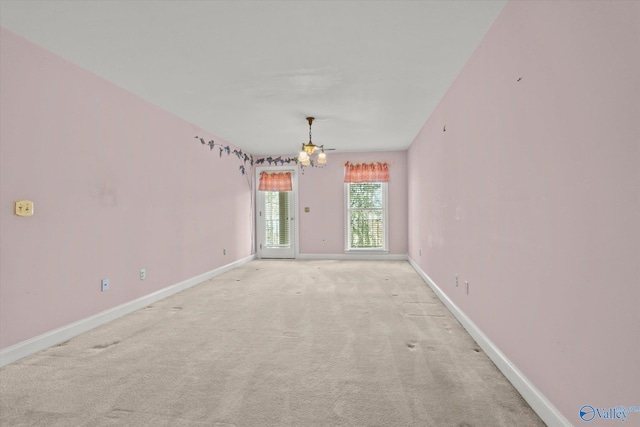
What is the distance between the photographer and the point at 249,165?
707 centimetres

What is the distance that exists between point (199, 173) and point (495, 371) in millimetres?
4506

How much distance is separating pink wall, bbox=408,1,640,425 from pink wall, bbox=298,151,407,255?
14.0ft

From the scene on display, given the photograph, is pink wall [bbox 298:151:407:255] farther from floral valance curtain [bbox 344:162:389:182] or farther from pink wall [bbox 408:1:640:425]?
pink wall [bbox 408:1:640:425]

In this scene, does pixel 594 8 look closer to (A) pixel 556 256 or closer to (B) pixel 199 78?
(A) pixel 556 256

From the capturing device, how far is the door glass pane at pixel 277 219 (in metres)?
7.33

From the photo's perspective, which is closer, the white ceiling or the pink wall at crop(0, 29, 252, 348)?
the white ceiling

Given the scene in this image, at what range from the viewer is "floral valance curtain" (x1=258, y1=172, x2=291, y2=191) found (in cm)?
718

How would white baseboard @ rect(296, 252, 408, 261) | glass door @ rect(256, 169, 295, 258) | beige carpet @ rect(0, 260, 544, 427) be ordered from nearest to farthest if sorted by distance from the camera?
beige carpet @ rect(0, 260, 544, 427), white baseboard @ rect(296, 252, 408, 261), glass door @ rect(256, 169, 295, 258)

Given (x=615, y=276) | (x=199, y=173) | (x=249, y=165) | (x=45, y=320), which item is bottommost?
(x=45, y=320)

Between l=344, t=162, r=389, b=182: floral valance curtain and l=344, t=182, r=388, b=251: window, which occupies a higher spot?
l=344, t=162, r=389, b=182: floral valance curtain

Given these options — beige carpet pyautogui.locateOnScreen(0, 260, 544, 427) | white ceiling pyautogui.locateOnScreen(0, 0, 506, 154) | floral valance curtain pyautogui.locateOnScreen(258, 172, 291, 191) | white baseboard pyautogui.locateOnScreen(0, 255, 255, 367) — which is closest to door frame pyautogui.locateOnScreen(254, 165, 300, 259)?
floral valance curtain pyautogui.locateOnScreen(258, 172, 291, 191)

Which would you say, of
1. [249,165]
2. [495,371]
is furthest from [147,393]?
[249,165]

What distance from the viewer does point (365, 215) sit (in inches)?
279

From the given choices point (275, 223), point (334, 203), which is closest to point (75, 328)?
point (275, 223)
